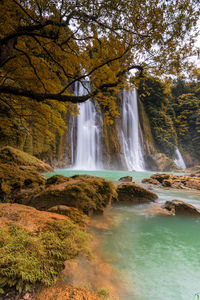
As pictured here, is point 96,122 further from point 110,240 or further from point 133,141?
point 110,240

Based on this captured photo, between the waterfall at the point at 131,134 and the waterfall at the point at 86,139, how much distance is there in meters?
5.70

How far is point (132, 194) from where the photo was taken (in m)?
5.11

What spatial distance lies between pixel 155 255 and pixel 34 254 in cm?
188

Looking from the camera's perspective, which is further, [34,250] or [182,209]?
[182,209]

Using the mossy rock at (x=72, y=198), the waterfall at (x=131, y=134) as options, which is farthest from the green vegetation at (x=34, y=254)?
the waterfall at (x=131, y=134)

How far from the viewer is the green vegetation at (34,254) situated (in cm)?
95

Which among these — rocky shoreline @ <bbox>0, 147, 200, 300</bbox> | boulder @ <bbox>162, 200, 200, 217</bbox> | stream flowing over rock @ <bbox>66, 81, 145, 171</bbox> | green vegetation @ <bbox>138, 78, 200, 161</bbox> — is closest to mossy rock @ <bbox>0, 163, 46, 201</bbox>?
rocky shoreline @ <bbox>0, 147, 200, 300</bbox>

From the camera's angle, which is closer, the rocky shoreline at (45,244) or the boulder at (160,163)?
the rocky shoreline at (45,244)

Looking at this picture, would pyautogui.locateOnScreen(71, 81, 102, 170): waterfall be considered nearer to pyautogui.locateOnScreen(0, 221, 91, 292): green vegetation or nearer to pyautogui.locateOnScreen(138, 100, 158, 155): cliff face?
pyautogui.locateOnScreen(138, 100, 158, 155): cliff face

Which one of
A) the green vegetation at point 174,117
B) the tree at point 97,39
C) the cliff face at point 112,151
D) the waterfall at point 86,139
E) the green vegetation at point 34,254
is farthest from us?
the green vegetation at point 174,117

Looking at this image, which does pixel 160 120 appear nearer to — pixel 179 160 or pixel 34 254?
pixel 179 160

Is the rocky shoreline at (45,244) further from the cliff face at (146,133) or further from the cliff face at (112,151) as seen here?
the cliff face at (146,133)

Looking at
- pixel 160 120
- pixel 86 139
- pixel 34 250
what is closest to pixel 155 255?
pixel 34 250

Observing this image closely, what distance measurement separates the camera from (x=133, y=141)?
88.1ft
